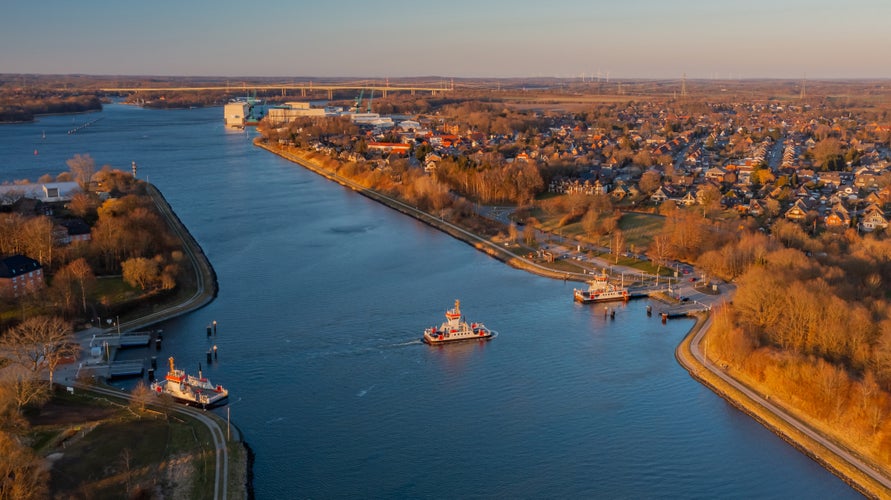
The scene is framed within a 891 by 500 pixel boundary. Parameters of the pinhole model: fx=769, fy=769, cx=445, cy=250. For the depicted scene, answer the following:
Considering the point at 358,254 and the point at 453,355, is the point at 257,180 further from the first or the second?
the point at 453,355

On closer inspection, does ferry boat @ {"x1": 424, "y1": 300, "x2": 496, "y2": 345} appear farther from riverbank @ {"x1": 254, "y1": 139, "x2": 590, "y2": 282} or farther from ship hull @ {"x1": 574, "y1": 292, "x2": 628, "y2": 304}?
riverbank @ {"x1": 254, "y1": 139, "x2": 590, "y2": 282}

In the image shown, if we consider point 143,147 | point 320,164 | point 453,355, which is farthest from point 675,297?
point 143,147

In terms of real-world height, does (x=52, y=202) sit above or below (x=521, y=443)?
above

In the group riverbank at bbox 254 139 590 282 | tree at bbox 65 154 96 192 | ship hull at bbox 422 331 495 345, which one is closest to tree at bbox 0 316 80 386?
ship hull at bbox 422 331 495 345

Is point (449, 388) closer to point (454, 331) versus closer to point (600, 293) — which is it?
point (454, 331)

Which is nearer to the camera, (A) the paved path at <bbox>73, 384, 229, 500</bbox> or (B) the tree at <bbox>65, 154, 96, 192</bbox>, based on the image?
(A) the paved path at <bbox>73, 384, 229, 500</bbox>

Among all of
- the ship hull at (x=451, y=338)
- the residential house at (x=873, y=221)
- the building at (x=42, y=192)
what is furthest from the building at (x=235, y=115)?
the ship hull at (x=451, y=338)

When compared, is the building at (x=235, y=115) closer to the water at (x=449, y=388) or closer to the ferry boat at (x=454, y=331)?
the water at (x=449, y=388)
